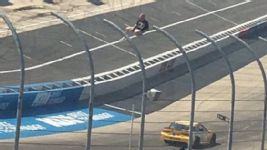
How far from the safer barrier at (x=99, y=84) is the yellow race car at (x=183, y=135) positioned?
564cm

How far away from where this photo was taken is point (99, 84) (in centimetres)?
3569

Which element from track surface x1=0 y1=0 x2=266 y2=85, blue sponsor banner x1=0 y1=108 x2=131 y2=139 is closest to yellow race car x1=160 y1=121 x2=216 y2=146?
blue sponsor banner x1=0 y1=108 x2=131 y2=139

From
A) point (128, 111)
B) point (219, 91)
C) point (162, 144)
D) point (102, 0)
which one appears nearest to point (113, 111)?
point (128, 111)

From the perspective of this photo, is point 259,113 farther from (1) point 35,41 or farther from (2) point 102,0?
(2) point 102,0

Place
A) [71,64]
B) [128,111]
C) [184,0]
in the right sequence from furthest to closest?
[184,0]
[71,64]
[128,111]

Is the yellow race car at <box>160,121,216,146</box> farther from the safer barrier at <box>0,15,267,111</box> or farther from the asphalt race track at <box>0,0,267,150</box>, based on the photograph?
the safer barrier at <box>0,15,267,111</box>

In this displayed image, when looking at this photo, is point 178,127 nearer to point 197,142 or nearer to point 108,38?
point 197,142

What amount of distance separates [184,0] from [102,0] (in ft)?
22.2

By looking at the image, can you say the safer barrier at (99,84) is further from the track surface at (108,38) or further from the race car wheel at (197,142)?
the race car wheel at (197,142)

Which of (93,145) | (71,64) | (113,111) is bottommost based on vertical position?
(93,145)

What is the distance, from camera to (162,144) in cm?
2938

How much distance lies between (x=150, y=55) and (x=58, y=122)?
471 inches

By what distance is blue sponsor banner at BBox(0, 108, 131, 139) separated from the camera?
28.9 m

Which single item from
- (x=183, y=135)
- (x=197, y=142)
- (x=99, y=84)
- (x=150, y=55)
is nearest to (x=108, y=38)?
(x=150, y=55)
